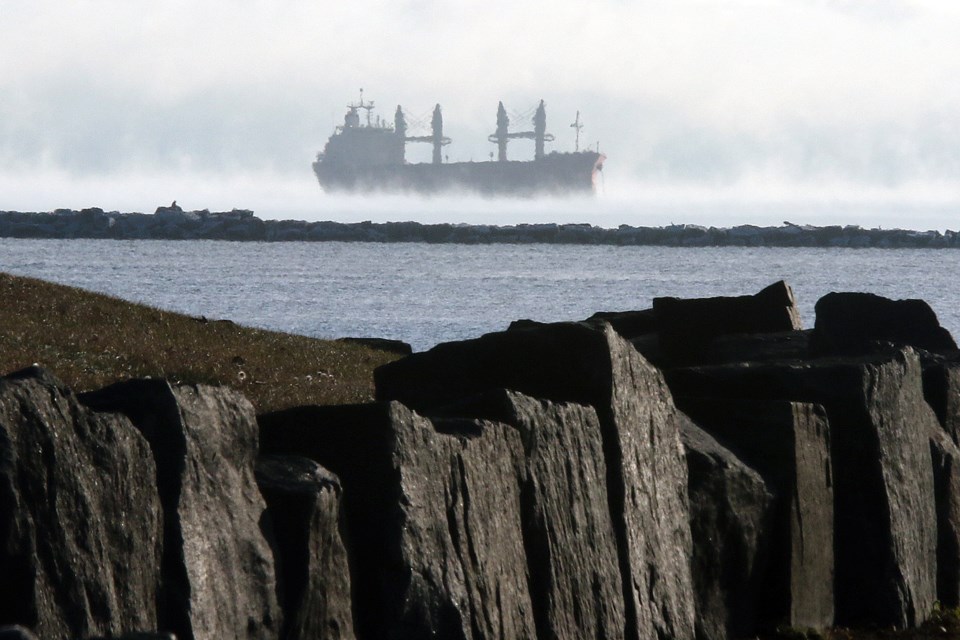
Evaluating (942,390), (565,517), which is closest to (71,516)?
(565,517)

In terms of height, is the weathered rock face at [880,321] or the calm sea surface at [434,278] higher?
the weathered rock face at [880,321]

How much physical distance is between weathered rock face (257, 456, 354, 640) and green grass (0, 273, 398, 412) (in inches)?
177

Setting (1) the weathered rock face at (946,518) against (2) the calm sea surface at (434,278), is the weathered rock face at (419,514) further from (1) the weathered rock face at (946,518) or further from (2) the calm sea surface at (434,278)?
(2) the calm sea surface at (434,278)

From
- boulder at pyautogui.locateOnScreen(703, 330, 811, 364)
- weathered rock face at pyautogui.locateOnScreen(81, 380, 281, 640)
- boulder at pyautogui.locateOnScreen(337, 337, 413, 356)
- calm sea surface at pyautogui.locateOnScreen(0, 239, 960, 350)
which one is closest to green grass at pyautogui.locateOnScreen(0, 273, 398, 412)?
boulder at pyautogui.locateOnScreen(337, 337, 413, 356)

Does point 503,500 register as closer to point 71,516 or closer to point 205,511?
point 205,511

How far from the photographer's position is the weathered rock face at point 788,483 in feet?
23.8

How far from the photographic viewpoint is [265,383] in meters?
11.9

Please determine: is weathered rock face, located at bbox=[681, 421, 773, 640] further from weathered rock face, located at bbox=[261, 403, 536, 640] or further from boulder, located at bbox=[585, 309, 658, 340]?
boulder, located at bbox=[585, 309, 658, 340]

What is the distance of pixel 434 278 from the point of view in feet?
235

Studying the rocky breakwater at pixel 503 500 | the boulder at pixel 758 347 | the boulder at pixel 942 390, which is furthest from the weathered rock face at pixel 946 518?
the boulder at pixel 758 347

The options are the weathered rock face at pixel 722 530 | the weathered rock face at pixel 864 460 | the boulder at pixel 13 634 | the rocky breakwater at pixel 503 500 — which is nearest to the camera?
the boulder at pixel 13 634

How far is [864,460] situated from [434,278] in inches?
2526

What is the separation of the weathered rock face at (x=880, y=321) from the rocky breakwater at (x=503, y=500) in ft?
2.52

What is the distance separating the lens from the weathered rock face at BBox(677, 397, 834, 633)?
286 inches
